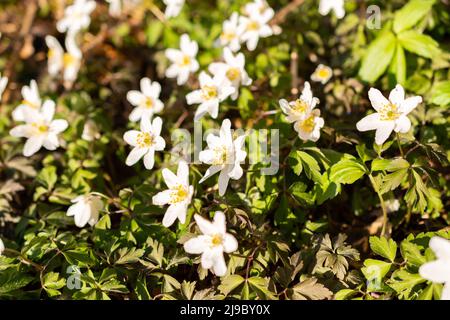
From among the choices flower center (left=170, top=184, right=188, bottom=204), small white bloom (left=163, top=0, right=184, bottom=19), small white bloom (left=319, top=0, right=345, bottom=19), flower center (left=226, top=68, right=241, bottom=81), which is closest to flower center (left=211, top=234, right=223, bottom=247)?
flower center (left=170, top=184, right=188, bottom=204)

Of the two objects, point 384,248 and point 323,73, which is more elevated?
point 323,73

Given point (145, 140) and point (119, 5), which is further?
point (119, 5)

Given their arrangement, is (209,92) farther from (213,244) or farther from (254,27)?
(213,244)

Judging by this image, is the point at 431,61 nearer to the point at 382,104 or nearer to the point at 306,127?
the point at 382,104

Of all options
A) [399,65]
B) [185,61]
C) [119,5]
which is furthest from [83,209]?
[399,65]

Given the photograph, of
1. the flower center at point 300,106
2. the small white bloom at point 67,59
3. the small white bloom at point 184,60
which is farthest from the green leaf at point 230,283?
the small white bloom at point 67,59
